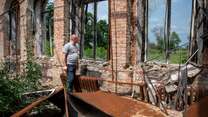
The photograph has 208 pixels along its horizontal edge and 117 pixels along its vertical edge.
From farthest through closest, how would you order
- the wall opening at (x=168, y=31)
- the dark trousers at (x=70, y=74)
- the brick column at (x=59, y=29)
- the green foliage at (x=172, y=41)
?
the brick column at (x=59, y=29) < the dark trousers at (x=70, y=74) < the green foliage at (x=172, y=41) < the wall opening at (x=168, y=31)

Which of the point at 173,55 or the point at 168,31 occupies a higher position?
the point at 168,31

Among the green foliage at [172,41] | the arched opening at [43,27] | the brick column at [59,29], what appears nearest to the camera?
the green foliage at [172,41]

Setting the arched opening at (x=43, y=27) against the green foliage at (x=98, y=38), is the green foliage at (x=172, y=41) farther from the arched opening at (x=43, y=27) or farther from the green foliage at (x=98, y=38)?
the arched opening at (x=43, y=27)

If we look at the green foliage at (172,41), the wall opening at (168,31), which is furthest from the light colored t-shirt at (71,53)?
the green foliage at (172,41)

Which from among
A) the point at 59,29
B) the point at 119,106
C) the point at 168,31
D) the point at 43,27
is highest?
the point at 43,27

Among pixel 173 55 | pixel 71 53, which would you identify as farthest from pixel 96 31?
pixel 173 55

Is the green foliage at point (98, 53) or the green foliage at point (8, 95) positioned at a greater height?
the green foliage at point (98, 53)

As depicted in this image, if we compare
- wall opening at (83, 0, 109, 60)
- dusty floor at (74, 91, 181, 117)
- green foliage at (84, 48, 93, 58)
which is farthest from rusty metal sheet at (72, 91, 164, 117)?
green foliage at (84, 48, 93, 58)

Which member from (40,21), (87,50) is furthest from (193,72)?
(40,21)

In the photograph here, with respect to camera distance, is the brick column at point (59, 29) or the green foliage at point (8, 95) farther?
the brick column at point (59, 29)

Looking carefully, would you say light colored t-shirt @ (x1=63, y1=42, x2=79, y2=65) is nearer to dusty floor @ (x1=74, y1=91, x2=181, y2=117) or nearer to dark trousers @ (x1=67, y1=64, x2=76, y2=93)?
dark trousers @ (x1=67, y1=64, x2=76, y2=93)

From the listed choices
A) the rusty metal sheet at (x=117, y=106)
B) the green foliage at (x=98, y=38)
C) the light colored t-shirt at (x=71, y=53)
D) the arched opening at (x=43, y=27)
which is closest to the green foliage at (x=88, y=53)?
the green foliage at (x=98, y=38)

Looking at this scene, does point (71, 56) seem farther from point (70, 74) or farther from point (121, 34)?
point (121, 34)

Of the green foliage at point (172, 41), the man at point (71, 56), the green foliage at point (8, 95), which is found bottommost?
the green foliage at point (8, 95)
